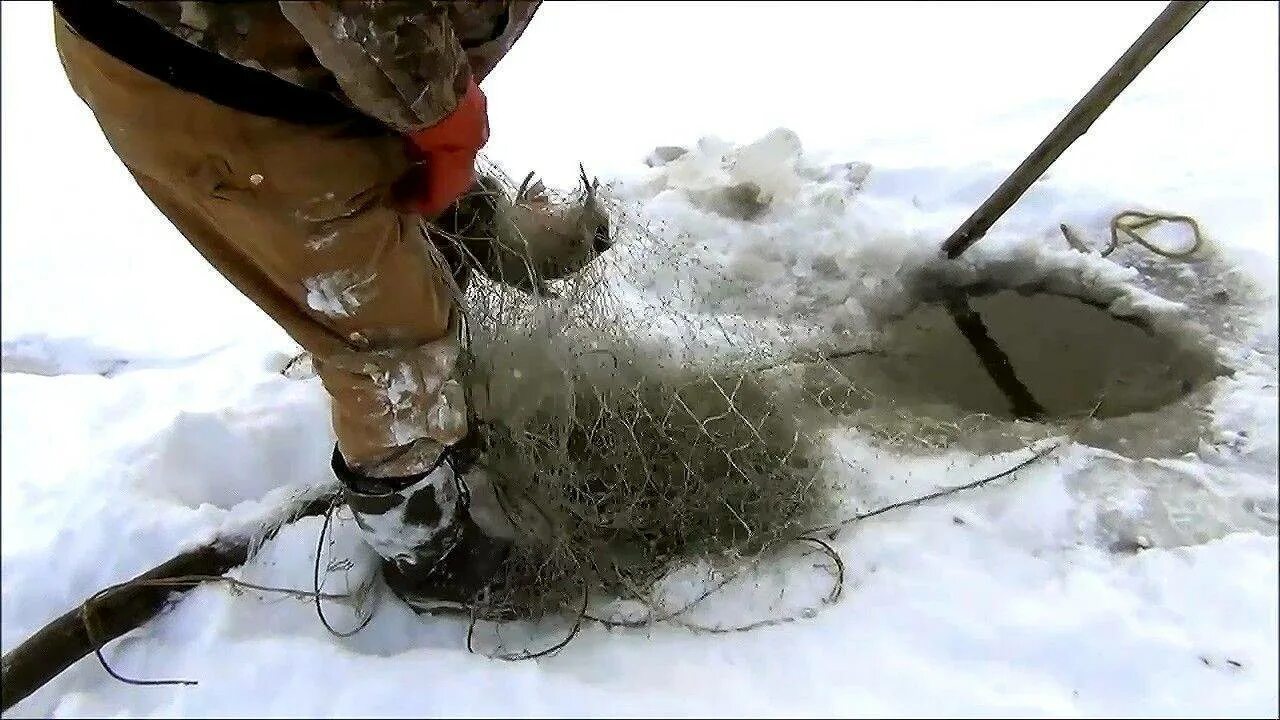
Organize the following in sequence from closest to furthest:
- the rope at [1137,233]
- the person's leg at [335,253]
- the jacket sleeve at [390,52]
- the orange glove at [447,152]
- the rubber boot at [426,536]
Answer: the jacket sleeve at [390,52] → the person's leg at [335,253] → the orange glove at [447,152] → the rubber boot at [426,536] → the rope at [1137,233]

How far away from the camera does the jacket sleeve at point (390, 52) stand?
853mm

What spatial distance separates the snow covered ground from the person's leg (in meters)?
0.32

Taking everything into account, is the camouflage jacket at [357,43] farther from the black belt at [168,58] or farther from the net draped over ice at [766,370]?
the net draped over ice at [766,370]

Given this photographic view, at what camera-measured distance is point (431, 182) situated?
1120mm

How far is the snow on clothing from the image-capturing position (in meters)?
0.90

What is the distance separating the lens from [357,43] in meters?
0.87

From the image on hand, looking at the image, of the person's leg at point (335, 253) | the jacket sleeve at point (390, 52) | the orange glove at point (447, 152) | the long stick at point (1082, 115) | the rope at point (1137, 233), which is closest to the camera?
the jacket sleeve at point (390, 52)

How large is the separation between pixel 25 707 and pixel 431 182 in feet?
3.47

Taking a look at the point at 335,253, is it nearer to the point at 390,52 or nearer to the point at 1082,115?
the point at 390,52

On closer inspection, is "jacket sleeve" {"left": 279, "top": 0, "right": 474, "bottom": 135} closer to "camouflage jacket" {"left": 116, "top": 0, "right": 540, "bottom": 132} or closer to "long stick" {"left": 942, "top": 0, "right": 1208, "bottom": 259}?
"camouflage jacket" {"left": 116, "top": 0, "right": 540, "bottom": 132}

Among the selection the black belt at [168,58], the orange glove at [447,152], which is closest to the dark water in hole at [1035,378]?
the orange glove at [447,152]

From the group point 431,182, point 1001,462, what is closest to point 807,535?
point 1001,462

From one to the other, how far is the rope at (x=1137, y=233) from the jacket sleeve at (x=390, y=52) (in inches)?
68.5

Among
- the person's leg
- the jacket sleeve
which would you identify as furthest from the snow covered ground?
the jacket sleeve
